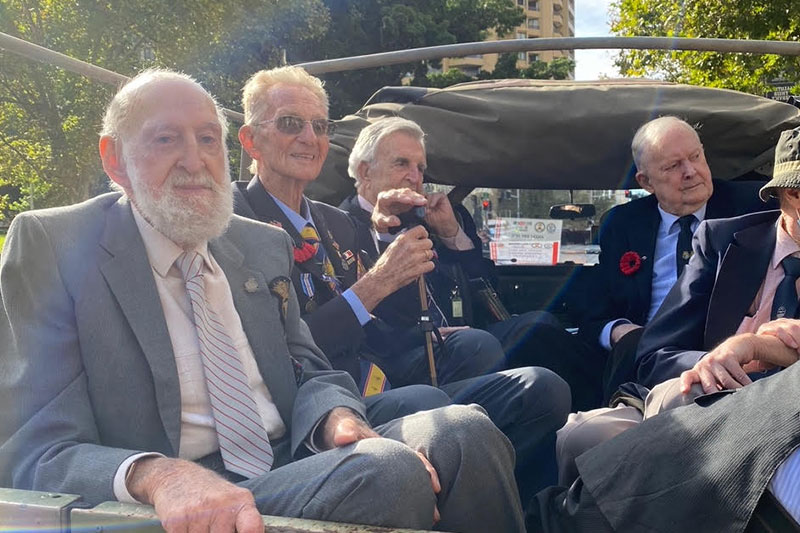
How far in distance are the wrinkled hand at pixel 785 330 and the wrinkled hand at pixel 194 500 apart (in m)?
1.57

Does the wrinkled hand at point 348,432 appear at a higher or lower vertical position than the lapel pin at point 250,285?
lower

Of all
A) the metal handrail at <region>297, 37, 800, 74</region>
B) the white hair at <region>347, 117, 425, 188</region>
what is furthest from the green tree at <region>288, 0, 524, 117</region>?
the white hair at <region>347, 117, 425, 188</region>

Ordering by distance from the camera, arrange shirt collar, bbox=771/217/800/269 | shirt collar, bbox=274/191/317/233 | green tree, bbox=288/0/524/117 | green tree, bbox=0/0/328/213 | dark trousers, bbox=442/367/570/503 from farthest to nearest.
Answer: green tree, bbox=288/0/524/117 → green tree, bbox=0/0/328/213 → shirt collar, bbox=274/191/317/233 → dark trousers, bbox=442/367/570/503 → shirt collar, bbox=771/217/800/269

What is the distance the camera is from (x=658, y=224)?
11.7 feet

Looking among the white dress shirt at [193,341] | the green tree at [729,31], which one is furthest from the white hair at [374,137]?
the green tree at [729,31]

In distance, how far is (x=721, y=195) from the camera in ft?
11.8

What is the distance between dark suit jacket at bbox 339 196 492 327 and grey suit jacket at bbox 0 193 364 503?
1132mm

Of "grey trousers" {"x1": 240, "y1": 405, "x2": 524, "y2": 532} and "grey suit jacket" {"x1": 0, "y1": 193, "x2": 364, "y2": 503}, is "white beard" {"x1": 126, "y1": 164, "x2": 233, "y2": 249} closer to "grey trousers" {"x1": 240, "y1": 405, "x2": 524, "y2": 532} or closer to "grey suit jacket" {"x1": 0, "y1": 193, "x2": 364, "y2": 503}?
"grey suit jacket" {"x1": 0, "y1": 193, "x2": 364, "y2": 503}

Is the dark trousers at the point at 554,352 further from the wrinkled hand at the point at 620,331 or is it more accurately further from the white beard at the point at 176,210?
the white beard at the point at 176,210

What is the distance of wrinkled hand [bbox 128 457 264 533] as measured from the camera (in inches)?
53.5

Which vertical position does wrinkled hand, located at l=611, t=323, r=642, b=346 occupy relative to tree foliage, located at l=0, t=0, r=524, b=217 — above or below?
below

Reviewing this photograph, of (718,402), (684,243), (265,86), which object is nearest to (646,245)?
(684,243)

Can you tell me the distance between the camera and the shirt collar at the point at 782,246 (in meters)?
2.39

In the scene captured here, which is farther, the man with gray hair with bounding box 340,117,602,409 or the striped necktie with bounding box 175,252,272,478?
the man with gray hair with bounding box 340,117,602,409
